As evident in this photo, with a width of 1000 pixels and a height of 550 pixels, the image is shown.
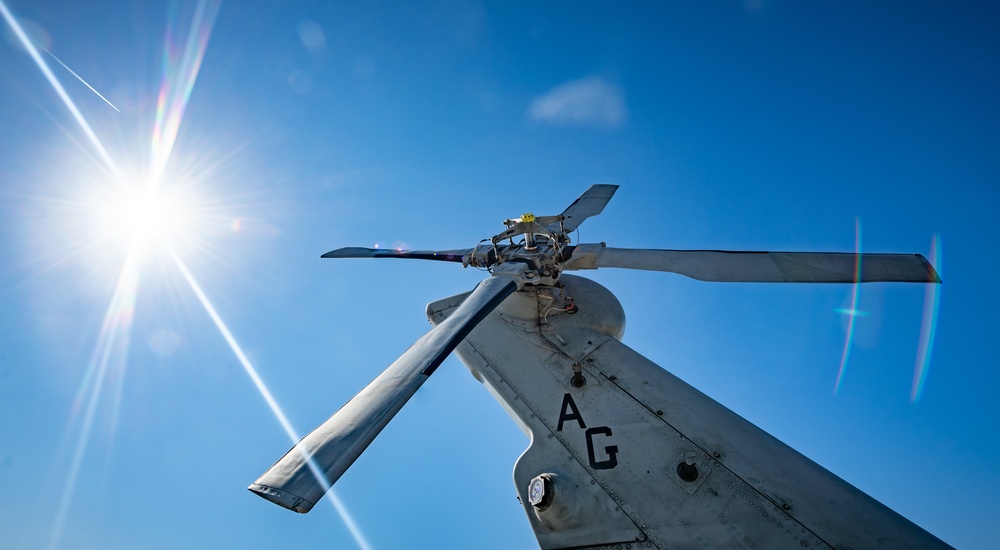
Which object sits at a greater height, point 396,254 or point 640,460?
point 396,254

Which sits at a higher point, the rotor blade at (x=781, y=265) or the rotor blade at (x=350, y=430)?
the rotor blade at (x=350, y=430)

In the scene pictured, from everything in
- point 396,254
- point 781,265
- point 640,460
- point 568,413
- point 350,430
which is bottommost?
point 640,460

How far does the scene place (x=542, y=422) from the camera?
728 cm

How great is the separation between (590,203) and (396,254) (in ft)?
12.3

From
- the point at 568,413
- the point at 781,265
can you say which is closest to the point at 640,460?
the point at 568,413

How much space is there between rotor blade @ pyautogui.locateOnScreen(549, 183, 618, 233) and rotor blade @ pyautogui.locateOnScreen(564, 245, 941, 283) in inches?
57.7

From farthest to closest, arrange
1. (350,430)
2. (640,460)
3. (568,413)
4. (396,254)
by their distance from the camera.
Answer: (396,254) < (568,413) < (640,460) < (350,430)

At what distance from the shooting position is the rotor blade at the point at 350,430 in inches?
140

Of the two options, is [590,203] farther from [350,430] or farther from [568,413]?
[350,430]

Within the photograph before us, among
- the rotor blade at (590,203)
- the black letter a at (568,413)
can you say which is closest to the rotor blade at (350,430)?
the black letter a at (568,413)

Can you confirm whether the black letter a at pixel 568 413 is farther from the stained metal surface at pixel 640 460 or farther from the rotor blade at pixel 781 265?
the rotor blade at pixel 781 265

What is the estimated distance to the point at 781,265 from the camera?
6.56 metres

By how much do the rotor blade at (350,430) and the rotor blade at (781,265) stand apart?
10.1 ft

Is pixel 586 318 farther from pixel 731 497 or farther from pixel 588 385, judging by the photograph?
pixel 731 497
